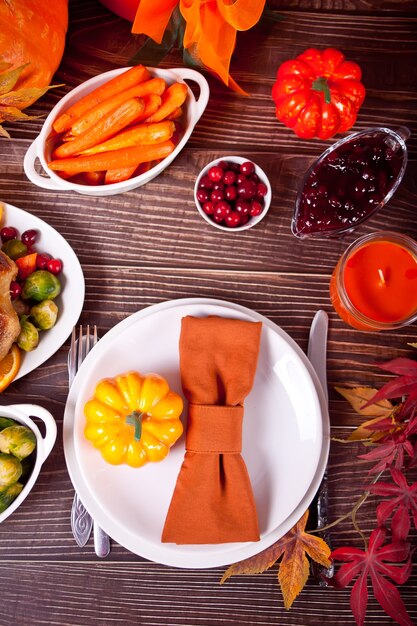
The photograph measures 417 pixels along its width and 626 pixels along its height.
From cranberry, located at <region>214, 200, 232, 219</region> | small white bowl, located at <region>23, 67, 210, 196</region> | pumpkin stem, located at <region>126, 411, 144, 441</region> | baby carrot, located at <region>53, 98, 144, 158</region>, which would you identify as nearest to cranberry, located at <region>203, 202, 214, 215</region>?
cranberry, located at <region>214, 200, 232, 219</region>

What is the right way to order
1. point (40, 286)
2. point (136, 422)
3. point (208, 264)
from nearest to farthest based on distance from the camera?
point (136, 422) < point (40, 286) < point (208, 264)

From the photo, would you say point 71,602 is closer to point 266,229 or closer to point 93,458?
point 93,458

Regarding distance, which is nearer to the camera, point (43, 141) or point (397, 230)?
point (43, 141)

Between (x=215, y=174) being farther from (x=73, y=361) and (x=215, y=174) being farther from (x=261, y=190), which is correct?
(x=73, y=361)

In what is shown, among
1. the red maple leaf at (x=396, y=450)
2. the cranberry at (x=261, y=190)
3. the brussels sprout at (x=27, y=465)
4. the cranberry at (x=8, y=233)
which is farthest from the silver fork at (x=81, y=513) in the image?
the red maple leaf at (x=396, y=450)

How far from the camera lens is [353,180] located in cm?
127

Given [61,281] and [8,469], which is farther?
[61,281]

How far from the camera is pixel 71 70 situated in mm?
1393

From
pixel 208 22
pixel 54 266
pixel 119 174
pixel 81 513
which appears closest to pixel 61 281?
pixel 54 266

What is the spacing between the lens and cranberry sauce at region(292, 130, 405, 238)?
1.27 meters

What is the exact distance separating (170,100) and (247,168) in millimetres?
203

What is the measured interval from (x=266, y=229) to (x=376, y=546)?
666 millimetres

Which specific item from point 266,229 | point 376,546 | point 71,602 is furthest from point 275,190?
point 71,602

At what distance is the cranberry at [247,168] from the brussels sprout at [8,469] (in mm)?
717
